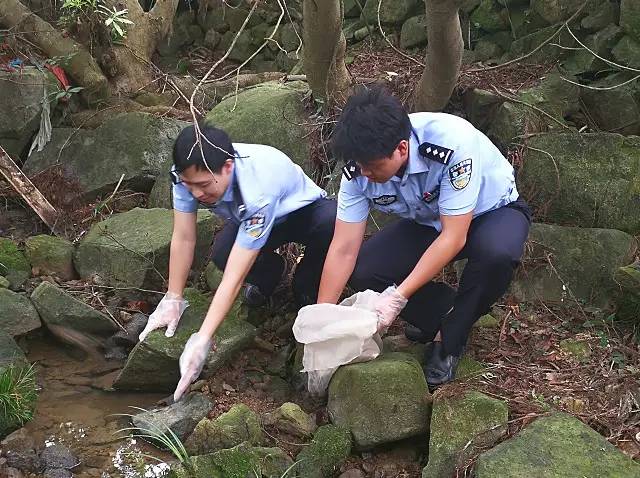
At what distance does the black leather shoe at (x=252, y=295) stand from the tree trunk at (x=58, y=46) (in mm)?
2819

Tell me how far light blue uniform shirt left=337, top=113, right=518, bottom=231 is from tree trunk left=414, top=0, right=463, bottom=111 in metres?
0.90

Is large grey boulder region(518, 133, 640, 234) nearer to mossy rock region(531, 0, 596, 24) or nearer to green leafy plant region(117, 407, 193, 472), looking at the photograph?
mossy rock region(531, 0, 596, 24)

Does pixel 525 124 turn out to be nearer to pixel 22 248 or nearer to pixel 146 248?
pixel 146 248

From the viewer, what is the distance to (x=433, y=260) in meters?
2.78

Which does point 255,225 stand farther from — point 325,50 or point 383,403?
point 325,50

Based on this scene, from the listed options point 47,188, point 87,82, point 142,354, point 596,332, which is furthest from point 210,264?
point 87,82

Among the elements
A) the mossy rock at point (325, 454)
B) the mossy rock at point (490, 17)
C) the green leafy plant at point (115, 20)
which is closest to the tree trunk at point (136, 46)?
the green leafy plant at point (115, 20)

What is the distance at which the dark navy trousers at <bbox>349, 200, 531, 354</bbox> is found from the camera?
287 cm

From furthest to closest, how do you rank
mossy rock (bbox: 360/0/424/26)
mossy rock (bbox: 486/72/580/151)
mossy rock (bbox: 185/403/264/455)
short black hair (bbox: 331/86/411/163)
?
mossy rock (bbox: 360/0/424/26) < mossy rock (bbox: 486/72/580/151) < mossy rock (bbox: 185/403/264/455) < short black hair (bbox: 331/86/411/163)

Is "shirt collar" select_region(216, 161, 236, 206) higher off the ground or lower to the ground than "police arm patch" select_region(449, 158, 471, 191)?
lower

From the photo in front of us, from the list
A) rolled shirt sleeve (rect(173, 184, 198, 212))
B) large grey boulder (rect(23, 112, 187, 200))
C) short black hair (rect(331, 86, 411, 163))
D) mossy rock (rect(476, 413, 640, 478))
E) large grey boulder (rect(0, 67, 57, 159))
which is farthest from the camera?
large grey boulder (rect(0, 67, 57, 159))

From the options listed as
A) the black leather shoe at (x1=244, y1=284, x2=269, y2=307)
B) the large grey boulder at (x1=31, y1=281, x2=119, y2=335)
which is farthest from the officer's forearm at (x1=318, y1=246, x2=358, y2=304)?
the large grey boulder at (x1=31, y1=281, x2=119, y2=335)

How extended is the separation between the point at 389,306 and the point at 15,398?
1.60 metres

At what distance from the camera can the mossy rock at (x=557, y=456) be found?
2.36 metres
